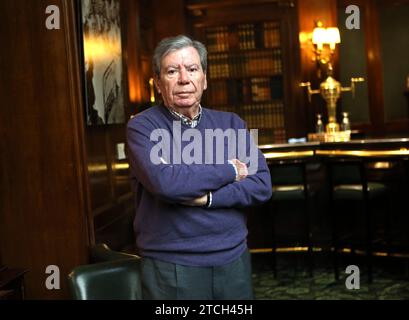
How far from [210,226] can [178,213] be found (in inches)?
4.6

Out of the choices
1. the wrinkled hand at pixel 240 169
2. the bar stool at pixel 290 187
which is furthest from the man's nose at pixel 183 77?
the bar stool at pixel 290 187

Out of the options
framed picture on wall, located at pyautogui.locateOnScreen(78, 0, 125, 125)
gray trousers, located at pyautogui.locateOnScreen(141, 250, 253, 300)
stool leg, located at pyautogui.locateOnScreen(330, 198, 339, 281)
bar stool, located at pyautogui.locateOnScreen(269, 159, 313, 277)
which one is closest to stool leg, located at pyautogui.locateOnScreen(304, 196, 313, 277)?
bar stool, located at pyautogui.locateOnScreen(269, 159, 313, 277)

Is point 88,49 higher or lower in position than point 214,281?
higher

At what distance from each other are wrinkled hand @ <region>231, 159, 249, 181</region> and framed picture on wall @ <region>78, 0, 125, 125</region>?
1.50 meters

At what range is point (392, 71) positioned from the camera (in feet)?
26.2

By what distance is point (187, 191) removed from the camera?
6.84 ft

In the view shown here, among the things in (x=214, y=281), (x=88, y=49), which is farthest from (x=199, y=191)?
(x=88, y=49)

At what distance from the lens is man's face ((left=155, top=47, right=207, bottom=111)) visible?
218cm

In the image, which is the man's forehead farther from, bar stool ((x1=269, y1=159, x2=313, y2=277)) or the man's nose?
bar stool ((x1=269, y1=159, x2=313, y2=277))

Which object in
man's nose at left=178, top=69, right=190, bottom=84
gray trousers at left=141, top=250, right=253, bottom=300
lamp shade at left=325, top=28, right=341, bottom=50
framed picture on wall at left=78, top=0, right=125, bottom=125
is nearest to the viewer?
gray trousers at left=141, top=250, right=253, bottom=300

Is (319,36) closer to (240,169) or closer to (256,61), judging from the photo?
(256,61)

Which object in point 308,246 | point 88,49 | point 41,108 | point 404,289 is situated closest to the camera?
point 41,108
